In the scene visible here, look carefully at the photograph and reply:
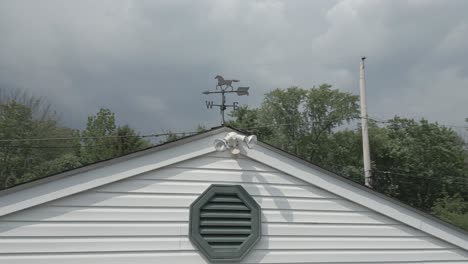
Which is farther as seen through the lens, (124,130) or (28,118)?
(28,118)

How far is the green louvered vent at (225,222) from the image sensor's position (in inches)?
181

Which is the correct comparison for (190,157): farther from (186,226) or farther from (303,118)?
(303,118)

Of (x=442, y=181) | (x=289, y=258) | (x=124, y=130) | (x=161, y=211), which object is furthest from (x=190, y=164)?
(x=442, y=181)

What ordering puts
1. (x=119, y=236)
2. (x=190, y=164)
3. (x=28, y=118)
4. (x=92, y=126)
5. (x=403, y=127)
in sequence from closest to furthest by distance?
(x=119, y=236) < (x=190, y=164) < (x=28, y=118) < (x=92, y=126) < (x=403, y=127)

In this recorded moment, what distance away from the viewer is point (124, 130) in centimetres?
2644

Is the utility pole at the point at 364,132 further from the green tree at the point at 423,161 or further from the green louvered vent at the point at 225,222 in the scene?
the green tree at the point at 423,161

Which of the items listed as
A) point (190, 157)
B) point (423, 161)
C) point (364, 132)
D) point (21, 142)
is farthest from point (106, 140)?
point (423, 161)

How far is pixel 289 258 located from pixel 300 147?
117 ft

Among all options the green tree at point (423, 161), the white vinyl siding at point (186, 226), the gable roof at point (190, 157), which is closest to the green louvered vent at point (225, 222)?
the white vinyl siding at point (186, 226)

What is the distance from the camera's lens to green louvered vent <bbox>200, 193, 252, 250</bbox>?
15.1 ft

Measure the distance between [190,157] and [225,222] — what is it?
2.52 ft

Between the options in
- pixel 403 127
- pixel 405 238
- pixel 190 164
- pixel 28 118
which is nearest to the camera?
pixel 190 164

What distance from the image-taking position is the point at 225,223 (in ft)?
15.3

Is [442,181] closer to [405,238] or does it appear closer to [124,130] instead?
[124,130]
